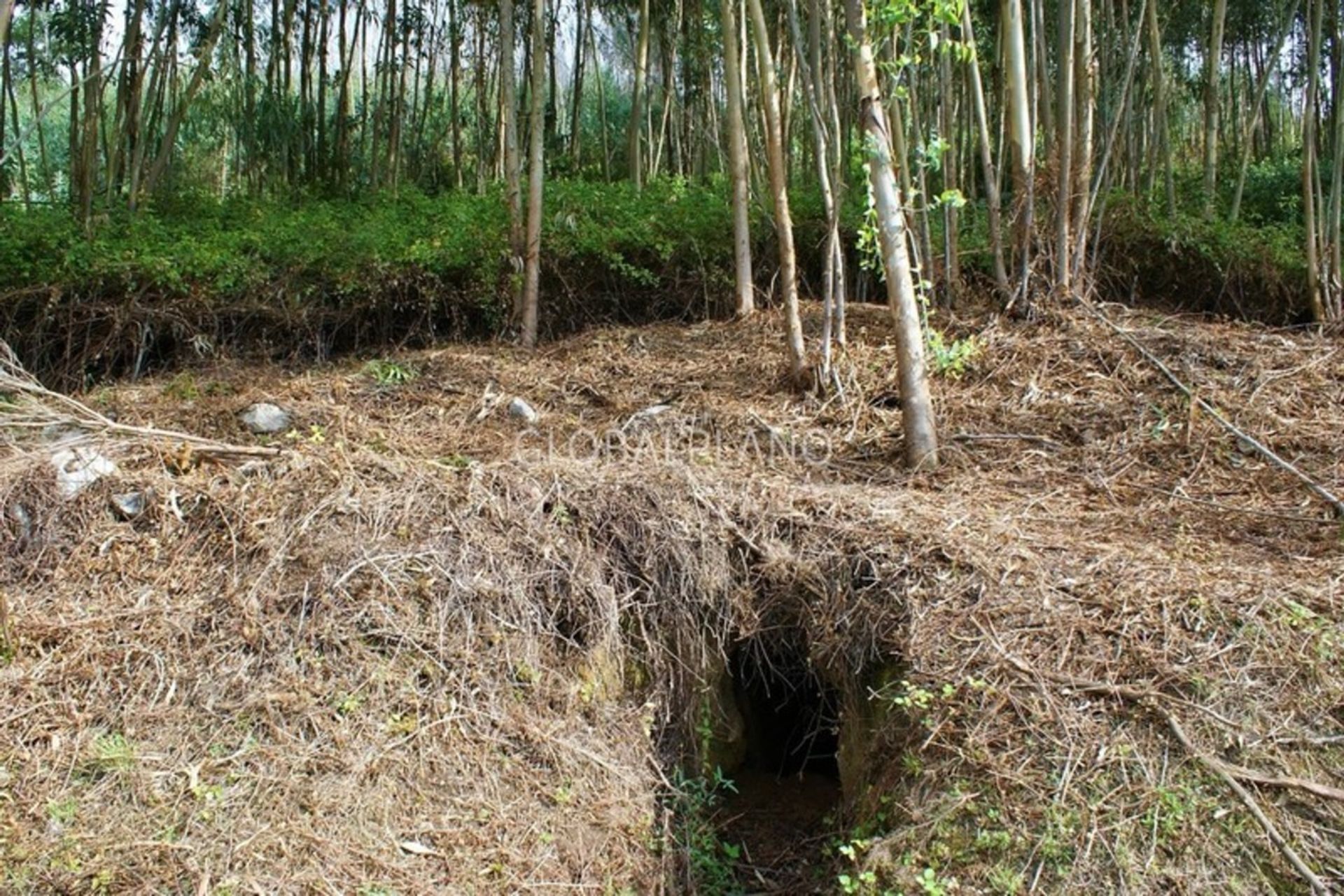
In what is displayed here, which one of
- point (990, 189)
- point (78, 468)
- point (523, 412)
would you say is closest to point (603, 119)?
point (990, 189)

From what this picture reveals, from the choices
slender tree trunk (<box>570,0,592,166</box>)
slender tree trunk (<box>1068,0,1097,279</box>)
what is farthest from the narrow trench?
slender tree trunk (<box>570,0,592,166</box>)

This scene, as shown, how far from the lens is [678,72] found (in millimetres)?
12578

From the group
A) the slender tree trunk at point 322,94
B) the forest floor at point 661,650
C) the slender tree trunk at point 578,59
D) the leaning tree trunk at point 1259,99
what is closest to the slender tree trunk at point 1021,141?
the forest floor at point 661,650

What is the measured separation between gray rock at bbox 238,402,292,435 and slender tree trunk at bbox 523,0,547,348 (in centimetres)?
185

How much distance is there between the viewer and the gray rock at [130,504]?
13.8ft

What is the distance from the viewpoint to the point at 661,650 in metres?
4.19

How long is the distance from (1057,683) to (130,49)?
8.79 meters

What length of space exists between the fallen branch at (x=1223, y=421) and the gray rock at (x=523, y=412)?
10.6 feet

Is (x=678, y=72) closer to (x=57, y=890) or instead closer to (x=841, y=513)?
(x=841, y=513)

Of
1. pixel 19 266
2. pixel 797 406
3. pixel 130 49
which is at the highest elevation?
pixel 130 49

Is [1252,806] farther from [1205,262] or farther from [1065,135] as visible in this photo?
[1205,262]

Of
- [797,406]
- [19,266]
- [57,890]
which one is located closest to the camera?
[57,890]

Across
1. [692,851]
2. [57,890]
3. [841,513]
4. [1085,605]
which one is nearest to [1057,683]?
[1085,605]

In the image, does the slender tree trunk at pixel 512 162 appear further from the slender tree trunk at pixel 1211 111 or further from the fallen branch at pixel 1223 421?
the slender tree trunk at pixel 1211 111
